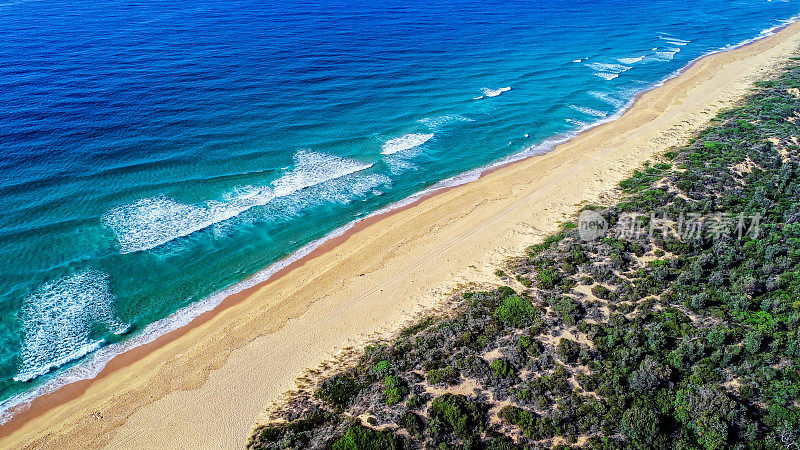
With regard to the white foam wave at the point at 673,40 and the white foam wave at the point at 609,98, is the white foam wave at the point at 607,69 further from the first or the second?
the white foam wave at the point at 673,40

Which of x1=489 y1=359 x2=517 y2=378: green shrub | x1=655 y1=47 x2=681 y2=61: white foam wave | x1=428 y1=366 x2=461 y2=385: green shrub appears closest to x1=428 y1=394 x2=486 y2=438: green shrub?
x1=428 y1=366 x2=461 y2=385: green shrub

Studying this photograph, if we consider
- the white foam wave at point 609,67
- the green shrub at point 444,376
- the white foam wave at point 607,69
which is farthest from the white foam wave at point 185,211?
the white foam wave at point 609,67

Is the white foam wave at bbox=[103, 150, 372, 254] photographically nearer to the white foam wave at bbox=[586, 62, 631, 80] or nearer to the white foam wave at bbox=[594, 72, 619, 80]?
the white foam wave at bbox=[594, 72, 619, 80]

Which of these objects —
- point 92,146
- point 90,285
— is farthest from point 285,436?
point 92,146

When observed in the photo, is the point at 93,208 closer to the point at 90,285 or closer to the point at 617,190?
the point at 90,285

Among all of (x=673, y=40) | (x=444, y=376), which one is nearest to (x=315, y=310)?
(x=444, y=376)
